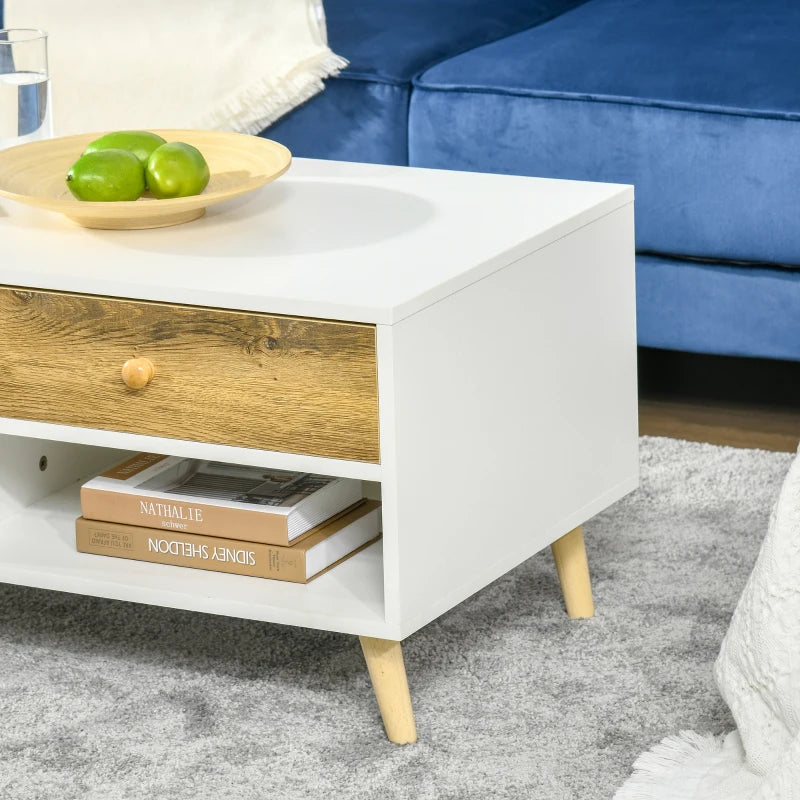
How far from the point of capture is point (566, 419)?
4.71 feet

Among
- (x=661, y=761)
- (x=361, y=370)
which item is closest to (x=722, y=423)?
(x=661, y=761)

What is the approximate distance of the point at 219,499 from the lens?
55.2 inches

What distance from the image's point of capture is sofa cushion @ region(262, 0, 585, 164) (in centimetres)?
219

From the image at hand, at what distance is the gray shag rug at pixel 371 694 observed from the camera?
1.27 meters

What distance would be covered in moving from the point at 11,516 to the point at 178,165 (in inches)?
15.4

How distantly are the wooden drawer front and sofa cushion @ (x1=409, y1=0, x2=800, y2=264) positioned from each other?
896 mm

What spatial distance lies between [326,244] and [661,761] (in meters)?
0.53

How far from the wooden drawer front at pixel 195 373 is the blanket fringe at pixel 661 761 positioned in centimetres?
33

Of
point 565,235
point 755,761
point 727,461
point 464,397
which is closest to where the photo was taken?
point 755,761

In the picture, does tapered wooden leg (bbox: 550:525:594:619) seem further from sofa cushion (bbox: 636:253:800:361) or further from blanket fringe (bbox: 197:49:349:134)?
blanket fringe (bbox: 197:49:349:134)

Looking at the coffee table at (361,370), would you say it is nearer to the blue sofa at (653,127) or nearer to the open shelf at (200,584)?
the open shelf at (200,584)

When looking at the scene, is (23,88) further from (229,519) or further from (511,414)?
(511,414)

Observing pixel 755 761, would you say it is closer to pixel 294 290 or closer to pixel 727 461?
pixel 294 290

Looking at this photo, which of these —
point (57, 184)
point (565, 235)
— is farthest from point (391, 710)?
point (57, 184)
